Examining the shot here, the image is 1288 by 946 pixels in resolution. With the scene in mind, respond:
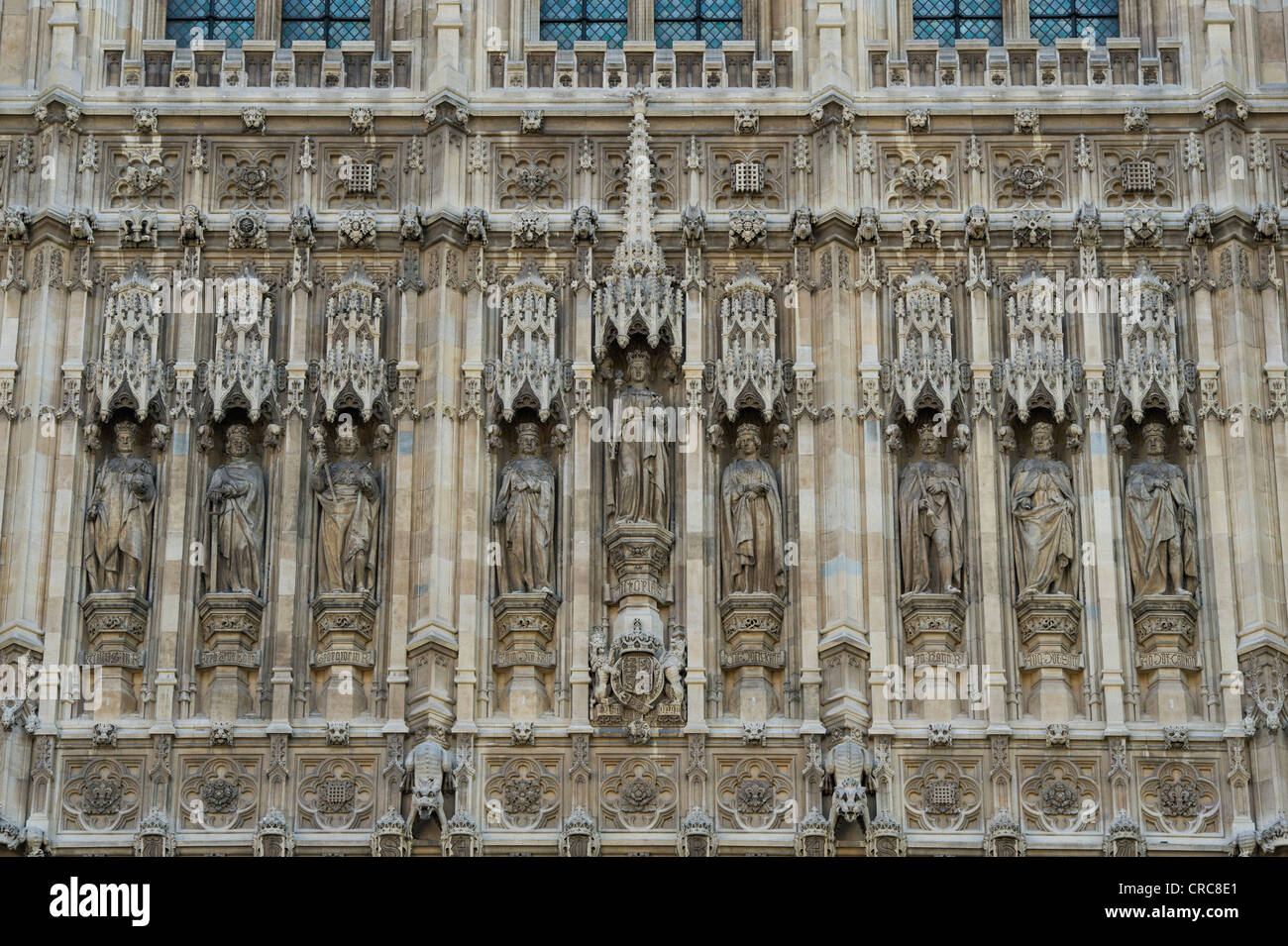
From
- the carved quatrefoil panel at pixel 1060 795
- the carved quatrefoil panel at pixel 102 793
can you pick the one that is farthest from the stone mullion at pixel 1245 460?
the carved quatrefoil panel at pixel 102 793

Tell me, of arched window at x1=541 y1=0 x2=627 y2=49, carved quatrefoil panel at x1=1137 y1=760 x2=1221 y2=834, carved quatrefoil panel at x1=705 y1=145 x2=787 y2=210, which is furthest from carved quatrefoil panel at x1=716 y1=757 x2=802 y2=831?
arched window at x1=541 y1=0 x2=627 y2=49

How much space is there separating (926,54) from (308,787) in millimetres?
9710

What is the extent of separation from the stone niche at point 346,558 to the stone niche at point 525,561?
1.15 meters

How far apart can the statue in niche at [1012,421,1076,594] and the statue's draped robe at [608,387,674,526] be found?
3.38 meters

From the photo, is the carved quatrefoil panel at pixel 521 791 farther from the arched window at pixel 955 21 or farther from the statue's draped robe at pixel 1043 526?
the arched window at pixel 955 21

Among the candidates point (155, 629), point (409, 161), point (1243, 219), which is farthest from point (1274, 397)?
point (155, 629)

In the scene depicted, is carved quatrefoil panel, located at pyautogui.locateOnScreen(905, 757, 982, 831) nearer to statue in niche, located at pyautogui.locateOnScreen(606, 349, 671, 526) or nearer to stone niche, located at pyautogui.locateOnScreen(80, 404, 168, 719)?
statue in niche, located at pyautogui.locateOnScreen(606, 349, 671, 526)

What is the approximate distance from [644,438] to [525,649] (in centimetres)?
238

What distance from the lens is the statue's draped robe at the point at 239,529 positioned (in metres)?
28.7

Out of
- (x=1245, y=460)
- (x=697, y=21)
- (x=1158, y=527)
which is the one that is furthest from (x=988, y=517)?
(x=697, y=21)

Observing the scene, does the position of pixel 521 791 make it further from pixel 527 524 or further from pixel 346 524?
pixel 346 524
